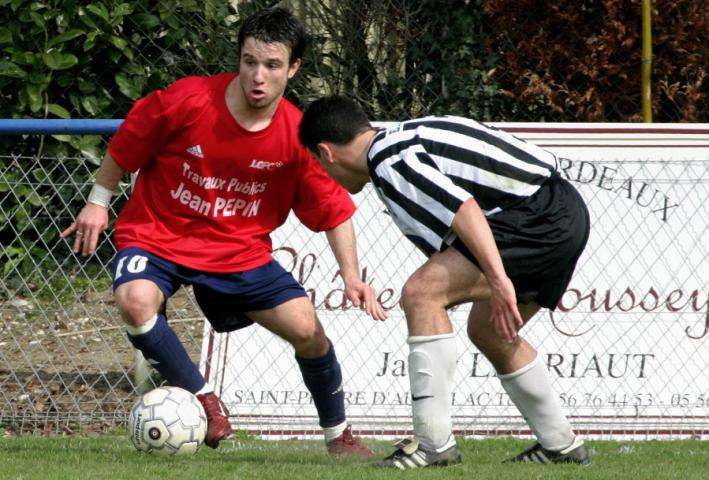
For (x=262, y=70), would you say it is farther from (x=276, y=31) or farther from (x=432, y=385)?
(x=432, y=385)

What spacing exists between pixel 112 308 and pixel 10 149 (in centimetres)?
116

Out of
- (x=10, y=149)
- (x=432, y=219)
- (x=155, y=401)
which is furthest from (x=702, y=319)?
(x=10, y=149)

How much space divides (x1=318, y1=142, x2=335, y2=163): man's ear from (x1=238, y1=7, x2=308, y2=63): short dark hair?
2.02 feet

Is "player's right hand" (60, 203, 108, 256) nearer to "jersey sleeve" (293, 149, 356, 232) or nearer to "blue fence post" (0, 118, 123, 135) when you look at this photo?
"jersey sleeve" (293, 149, 356, 232)

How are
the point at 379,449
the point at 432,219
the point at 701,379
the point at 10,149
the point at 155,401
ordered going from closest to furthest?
the point at 432,219
the point at 155,401
the point at 379,449
the point at 701,379
the point at 10,149

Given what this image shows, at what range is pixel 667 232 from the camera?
6551mm

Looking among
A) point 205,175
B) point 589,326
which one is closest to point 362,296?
point 205,175

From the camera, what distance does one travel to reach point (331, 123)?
481 centimetres

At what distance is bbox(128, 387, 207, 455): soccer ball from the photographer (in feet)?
16.3

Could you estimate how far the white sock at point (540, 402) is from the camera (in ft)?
16.1

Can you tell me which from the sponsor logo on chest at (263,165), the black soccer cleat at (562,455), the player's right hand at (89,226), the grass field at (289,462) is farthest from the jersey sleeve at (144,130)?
the black soccer cleat at (562,455)

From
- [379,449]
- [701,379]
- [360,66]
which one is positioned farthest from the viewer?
[360,66]

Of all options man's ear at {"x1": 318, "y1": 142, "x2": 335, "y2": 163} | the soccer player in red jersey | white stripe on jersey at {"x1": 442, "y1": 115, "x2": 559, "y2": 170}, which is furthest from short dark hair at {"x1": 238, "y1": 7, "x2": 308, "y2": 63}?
white stripe on jersey at {"x1": 442, "y1": 115, "x2": 559, "y2": 170}

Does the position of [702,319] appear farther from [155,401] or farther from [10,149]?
[10,149]
